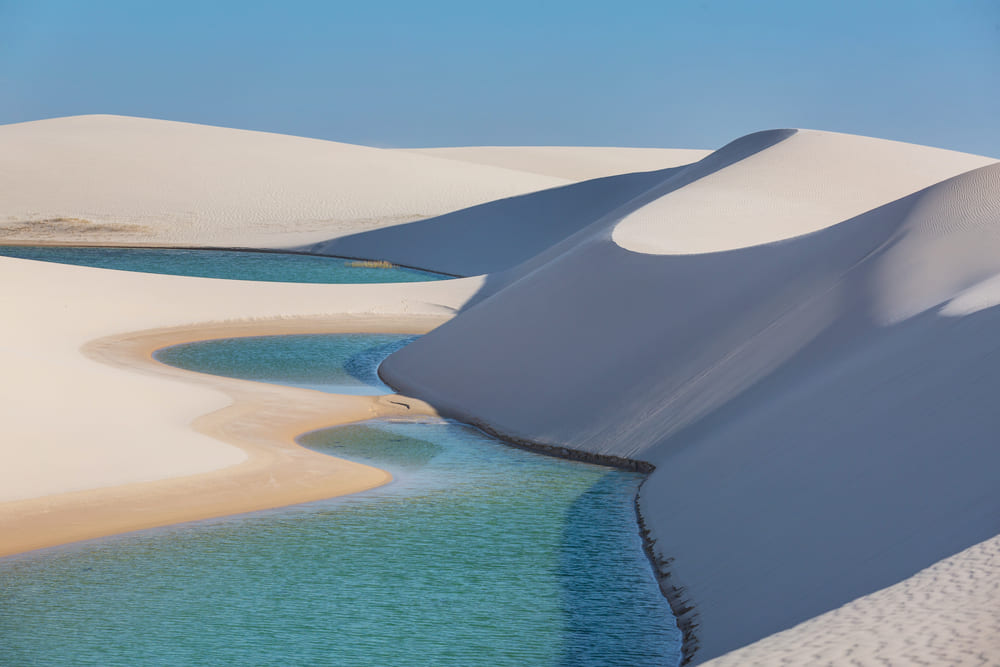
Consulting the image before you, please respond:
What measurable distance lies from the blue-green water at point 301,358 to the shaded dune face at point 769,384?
0.83 metres

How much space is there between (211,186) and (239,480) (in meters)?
40.3

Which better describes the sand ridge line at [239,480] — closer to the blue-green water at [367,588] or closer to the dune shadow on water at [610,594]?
the blue-green water at [367,588]

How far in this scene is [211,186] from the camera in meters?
47.9

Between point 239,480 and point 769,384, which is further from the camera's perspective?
point 769,384

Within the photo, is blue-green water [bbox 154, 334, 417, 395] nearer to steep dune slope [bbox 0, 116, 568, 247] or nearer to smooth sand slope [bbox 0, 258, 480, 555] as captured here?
smooth sand slope [bbox 0, 258, 480, 555]

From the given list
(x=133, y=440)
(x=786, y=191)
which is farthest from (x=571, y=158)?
(x=133, y=440)

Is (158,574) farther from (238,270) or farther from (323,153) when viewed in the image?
(323,153)

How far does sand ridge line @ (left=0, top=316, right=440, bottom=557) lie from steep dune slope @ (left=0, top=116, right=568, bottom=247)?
26.7m

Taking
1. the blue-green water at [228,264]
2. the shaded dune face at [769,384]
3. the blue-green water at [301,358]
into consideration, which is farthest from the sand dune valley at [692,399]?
the blue-green water at [228,264]

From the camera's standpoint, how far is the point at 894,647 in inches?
178

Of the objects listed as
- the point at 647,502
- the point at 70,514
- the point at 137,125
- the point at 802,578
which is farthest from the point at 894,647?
the point at 137,125

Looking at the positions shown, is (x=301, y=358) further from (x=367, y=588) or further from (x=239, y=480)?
(x=367, y=588)

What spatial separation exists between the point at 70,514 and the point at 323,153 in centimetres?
4821

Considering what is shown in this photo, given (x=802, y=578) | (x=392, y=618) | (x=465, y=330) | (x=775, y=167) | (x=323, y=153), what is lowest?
(x=392, y=618)
